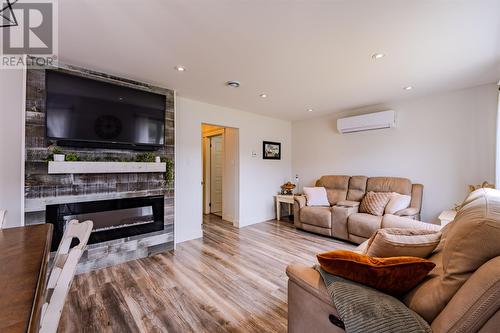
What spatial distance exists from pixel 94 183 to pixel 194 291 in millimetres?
1689

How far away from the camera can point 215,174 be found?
550cm

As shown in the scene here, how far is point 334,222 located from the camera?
354cm

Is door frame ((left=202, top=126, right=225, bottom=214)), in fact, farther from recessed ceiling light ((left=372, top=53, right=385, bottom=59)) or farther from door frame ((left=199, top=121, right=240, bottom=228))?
recessed ceiling light ((left=372, top=53, right=385, bottom=59))

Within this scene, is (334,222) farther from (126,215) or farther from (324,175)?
(126,215)

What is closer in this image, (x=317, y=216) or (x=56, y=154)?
(x=56, y=154)

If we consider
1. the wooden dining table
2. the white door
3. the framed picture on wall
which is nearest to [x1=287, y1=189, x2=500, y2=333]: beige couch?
the wooden dining table

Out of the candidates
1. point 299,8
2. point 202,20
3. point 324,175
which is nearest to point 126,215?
point 202,20

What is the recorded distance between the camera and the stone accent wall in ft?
7.17

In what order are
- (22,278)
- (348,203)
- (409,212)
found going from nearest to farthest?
(22,278), (409,212), (348,203)

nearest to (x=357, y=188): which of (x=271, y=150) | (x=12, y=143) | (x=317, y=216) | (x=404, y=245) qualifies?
(x=317, y=216)

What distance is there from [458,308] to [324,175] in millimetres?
4088

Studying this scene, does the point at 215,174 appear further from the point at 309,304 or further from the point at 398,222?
the point at 309,304

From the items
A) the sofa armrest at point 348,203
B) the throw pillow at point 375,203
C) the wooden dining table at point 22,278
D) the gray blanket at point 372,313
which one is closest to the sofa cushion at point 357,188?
the sofa armrest at point 348,203

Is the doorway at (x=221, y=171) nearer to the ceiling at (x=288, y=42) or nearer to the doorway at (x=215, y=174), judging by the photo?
the doorway at (x=215, y=174)
